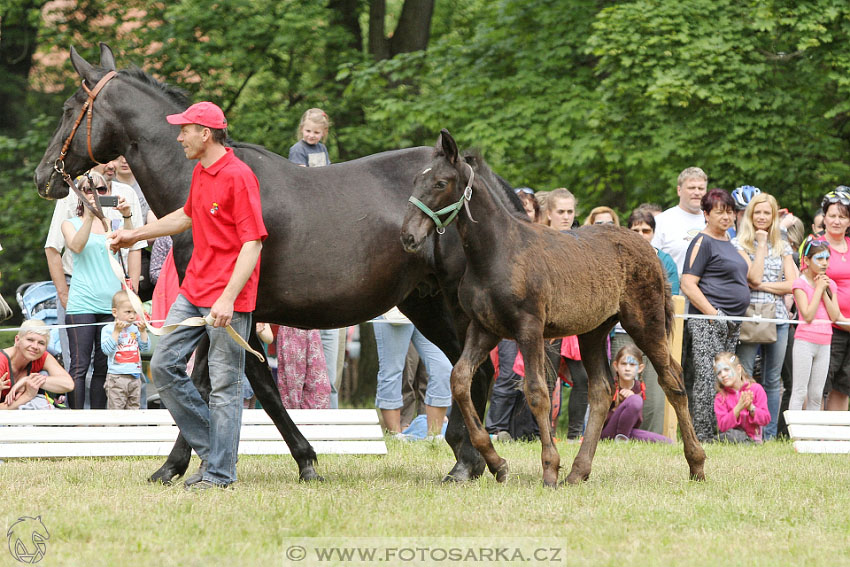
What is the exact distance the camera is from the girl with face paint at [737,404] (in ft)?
35.0

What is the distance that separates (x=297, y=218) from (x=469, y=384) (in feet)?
5.21

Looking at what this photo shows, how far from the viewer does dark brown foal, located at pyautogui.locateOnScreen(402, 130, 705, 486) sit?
685 centimetres

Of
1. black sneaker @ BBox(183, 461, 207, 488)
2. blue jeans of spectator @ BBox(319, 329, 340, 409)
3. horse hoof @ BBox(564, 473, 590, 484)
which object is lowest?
blue jeans of spectator @ BBox(319, 329, 340, 409)

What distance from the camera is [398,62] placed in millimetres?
18000

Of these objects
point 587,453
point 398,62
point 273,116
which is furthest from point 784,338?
point 273,116

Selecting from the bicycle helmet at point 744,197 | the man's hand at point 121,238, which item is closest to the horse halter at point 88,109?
the man's hand at point 121,238

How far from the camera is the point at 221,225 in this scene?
6453 mm

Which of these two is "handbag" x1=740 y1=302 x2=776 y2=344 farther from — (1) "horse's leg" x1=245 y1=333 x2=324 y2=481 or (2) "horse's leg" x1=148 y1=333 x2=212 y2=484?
(2) "horse's leg" x1=148 y1=333 x2=212 y2=484

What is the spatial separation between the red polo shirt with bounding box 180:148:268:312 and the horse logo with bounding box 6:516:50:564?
1.70m

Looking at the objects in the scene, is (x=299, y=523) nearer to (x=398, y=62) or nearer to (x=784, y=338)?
(x=784, y=338)

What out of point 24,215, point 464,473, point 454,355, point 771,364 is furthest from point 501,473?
point 24,215

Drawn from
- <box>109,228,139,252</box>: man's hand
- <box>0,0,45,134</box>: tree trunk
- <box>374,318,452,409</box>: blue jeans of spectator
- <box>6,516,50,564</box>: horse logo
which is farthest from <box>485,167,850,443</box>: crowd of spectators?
<box>0,0,45,134</box>: tree trunk

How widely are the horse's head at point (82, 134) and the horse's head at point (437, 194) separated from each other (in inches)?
88.0

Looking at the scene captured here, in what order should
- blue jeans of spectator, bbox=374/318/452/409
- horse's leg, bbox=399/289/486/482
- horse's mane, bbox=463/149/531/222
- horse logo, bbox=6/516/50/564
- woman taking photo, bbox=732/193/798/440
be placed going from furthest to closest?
woman taking photo, bbox=732/193/798/440 < blue jeans of spectator, bbox=374/318/452/409 < horse's leg, bbox=399/289/486/482 < horse's mane, bbox=463/149/531/222 < horse logo, bbox=6/516/50/564
